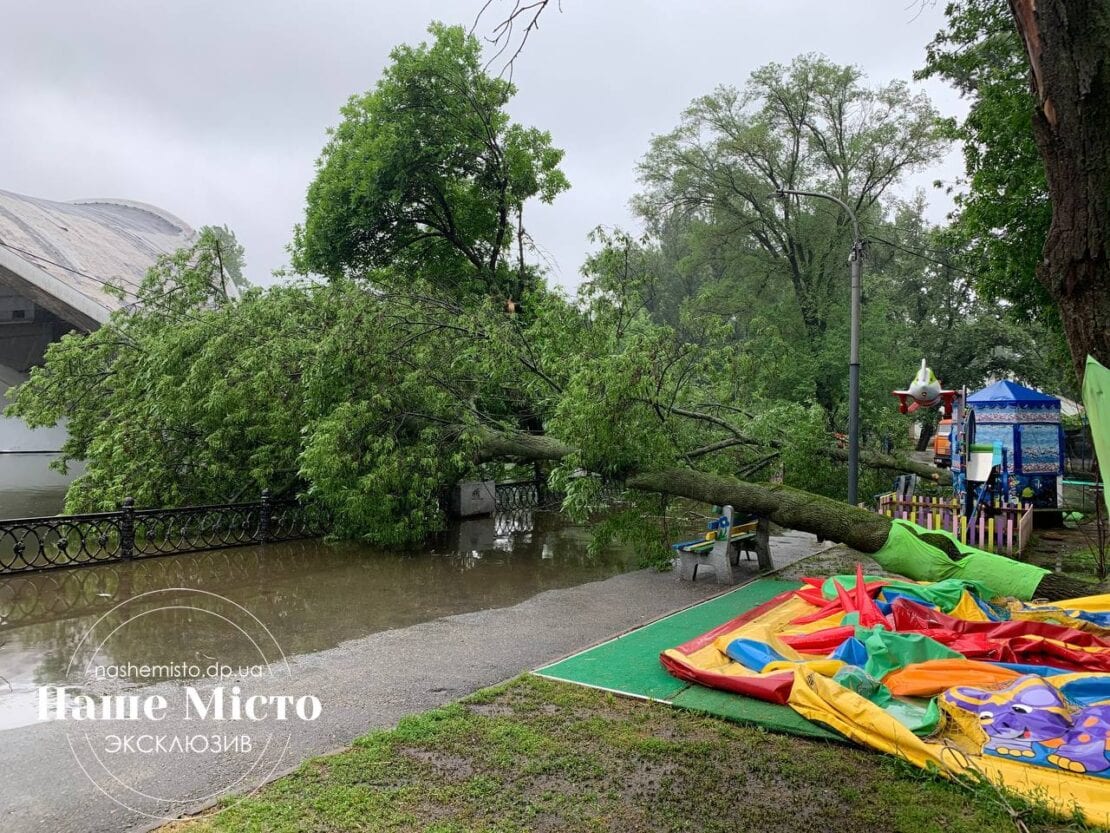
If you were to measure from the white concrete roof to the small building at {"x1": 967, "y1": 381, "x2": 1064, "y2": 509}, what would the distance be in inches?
1083

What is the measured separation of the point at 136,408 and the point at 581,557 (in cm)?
830

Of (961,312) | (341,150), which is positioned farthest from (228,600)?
(961,312)

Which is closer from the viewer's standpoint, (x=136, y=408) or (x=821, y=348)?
(x=136, y=408)

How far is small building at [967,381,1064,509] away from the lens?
15.8 metres

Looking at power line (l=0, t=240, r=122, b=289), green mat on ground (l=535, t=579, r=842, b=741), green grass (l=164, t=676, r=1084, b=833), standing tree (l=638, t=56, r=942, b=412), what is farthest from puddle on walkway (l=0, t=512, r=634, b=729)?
power line (l=0, t=240, r=122, b=289)

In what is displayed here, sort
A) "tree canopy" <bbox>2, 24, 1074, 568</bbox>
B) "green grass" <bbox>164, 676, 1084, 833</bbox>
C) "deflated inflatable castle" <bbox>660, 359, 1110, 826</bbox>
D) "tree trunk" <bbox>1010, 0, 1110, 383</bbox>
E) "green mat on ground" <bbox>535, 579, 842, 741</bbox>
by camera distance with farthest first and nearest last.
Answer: "tree canopy" <bbox>2, 24, 1074, 568</bbox>, "green mat on ground" <bbox>535, 579, 842, 741</bbox>, "deflated inflatable castle" <bbox>660, 359, 1110, 826</bbox>, "green grass" <bbox>164, 676, 1084, 833</bbox>, "tree trunk" <bbox>1010, 0, 1110, 383</bbox>

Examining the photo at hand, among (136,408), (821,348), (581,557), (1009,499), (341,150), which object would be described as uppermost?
(341,150)

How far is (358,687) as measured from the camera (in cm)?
570

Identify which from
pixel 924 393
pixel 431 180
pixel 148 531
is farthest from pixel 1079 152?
pixel 431 180

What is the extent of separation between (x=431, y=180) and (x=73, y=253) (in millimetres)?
30506

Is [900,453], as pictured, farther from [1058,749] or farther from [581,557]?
[1058,749]

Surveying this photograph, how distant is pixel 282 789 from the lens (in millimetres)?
3891

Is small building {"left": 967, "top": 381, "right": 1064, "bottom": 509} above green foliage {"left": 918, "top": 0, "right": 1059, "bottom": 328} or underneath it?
underneath

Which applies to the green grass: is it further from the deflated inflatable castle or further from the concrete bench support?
the concrete bench support
